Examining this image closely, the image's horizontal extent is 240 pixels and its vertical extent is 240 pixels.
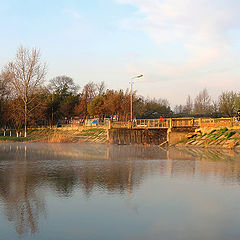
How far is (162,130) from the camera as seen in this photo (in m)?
42.2

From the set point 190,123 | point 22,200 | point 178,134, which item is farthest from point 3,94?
point 22,200

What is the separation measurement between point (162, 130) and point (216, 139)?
1046 centimetres

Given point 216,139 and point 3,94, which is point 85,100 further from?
point 216,139

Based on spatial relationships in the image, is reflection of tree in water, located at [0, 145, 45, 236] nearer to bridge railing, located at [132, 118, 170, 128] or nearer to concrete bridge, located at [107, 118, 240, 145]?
concrete bridge, located at [107, 118, 240, 145]

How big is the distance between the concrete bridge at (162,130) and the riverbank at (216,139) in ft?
3.07

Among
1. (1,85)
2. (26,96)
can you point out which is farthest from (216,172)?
(1,85)

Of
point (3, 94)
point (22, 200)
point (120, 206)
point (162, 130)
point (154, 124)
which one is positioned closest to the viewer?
point (120, 206)

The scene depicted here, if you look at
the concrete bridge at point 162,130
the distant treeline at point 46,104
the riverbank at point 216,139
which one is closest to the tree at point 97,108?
the distant treeline at point 46,104

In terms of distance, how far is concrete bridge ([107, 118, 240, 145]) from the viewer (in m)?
37.5

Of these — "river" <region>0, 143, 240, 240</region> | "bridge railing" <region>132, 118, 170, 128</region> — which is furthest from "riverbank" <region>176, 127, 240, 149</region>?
"river" <region>0, 143, 240, 240</region>

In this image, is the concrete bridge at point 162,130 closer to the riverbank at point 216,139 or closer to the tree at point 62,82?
the riverbank at point 216,139

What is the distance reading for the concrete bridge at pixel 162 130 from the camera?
1476 inches

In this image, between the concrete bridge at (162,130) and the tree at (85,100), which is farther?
the tree at (85,100)

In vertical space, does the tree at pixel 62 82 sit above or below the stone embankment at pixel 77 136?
above
